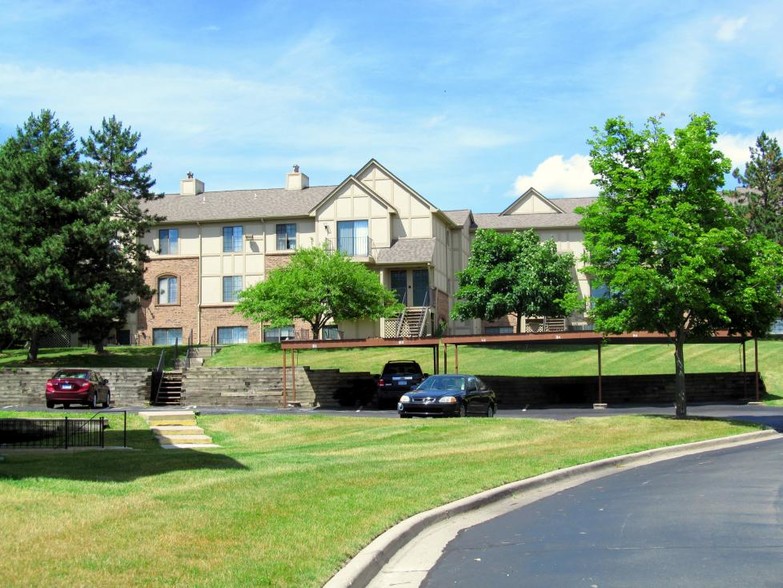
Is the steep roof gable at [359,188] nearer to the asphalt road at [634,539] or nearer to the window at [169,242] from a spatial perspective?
the window at [169,242]

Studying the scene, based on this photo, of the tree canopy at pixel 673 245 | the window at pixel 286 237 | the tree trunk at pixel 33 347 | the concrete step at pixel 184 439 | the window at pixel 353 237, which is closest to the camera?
the concrete step at pixel 184 439

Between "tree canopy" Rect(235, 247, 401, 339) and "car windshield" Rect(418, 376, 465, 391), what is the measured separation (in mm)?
22568

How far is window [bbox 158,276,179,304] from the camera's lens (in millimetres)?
62125

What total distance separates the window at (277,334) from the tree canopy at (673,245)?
1273 inches

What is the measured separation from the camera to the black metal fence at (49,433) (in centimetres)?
2048

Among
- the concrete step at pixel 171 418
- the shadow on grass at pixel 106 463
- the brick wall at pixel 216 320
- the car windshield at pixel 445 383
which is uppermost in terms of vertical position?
the brick wall at pixel 216 320

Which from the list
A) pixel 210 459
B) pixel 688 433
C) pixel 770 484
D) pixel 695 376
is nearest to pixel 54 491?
pixel 210 459

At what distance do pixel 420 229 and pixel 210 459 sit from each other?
138ft

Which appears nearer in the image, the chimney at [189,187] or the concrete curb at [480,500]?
the concrete curb at [480,500]

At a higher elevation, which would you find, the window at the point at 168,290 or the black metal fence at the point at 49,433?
the window at the point at 168,290

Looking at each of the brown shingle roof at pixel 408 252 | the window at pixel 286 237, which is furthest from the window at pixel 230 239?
the brown shingle roof at pixel 408 252

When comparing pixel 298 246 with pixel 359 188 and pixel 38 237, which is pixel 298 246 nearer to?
pixel 359 188

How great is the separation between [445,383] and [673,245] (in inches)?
298

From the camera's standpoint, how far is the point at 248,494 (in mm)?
12234
